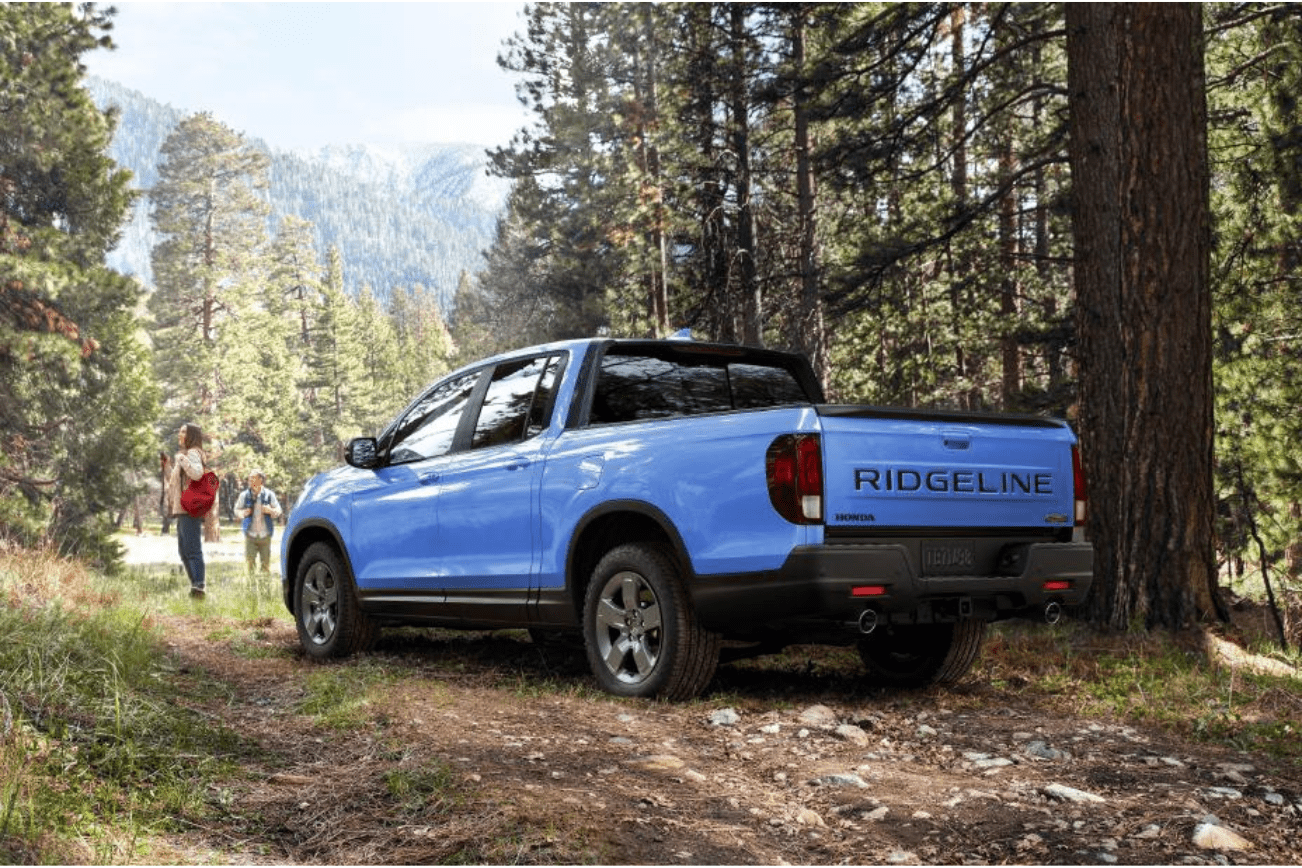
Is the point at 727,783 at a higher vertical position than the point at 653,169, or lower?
lower

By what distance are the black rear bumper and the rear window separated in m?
1.50

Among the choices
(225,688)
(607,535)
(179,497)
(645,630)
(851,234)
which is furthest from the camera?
(851,234)

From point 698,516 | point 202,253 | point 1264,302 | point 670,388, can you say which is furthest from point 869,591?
point 202,253

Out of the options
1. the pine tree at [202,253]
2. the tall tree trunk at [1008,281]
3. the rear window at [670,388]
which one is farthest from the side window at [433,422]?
the pine tree at [202,253]

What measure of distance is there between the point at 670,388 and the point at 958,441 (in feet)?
6.35

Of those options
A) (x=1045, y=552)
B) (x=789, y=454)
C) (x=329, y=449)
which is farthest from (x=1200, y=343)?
(x=329, y=449)

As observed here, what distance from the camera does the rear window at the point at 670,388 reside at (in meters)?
7.16

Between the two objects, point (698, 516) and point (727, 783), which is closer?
point (727, 783)

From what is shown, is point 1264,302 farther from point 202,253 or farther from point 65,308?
point 202,253

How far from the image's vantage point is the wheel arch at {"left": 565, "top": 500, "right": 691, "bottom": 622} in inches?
247

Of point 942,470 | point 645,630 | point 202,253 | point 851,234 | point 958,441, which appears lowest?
point 645,630

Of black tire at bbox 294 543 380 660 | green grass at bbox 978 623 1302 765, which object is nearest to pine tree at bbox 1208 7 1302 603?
green grass at bbox 978 623 1302 765

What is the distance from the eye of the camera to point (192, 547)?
13938 millimetres

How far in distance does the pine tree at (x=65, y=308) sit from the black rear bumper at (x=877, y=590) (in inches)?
835
